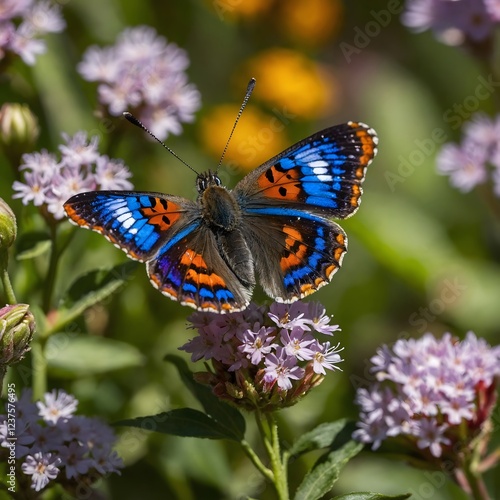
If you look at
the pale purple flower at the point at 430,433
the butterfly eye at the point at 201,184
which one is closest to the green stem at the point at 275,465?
the pale purple flower at the point at 430,433

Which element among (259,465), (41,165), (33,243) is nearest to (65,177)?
(41,165)

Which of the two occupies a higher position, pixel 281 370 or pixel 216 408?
pixel 281 370

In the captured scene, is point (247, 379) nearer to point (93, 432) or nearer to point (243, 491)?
point (93, 432)

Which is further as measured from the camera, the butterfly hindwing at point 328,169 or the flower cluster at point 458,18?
the flower cluster at point 458,18

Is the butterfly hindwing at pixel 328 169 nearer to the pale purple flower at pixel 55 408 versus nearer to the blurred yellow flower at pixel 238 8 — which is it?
the pale purple flower at pixel 55 408

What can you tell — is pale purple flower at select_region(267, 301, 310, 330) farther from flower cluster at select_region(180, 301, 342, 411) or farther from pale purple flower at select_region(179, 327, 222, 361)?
pale purple flower at select_region(179, 327, 222, 361)

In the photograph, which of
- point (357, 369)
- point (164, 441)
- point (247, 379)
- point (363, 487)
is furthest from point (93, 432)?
point (357, 369)

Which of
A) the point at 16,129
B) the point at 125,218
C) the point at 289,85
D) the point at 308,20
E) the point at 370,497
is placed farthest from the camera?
the point at 308,20

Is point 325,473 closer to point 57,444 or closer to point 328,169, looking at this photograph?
point 57,444
